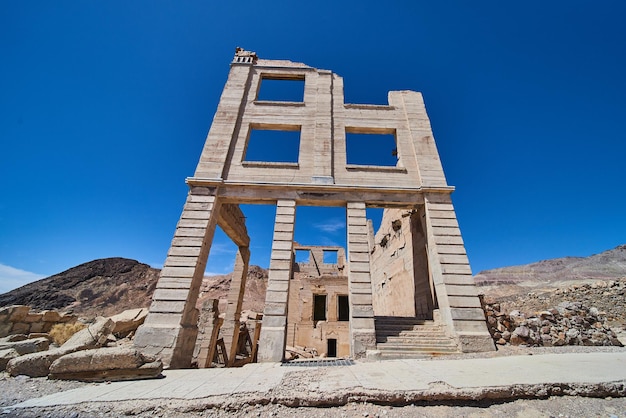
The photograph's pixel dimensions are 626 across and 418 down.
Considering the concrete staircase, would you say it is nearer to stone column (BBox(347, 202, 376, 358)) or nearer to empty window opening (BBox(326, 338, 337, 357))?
stone column (BBox(347, 202, 376, 358))

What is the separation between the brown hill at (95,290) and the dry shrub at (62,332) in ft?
51.0

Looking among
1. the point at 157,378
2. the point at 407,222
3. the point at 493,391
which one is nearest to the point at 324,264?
the point at 407,222

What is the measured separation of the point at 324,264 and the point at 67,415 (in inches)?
955

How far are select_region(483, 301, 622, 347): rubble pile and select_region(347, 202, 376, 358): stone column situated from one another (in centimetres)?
397

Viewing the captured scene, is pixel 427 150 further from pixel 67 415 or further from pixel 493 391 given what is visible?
pixel 67 415

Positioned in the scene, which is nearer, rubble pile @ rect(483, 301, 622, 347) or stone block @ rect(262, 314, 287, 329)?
stone block @ rect(262, 314, 287, 329)

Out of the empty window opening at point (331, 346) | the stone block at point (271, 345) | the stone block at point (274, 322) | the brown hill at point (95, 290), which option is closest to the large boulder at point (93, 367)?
the stone block at point (271, 345)

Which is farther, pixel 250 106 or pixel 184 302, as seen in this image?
pixel 250 106

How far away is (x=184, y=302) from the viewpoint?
698 cm

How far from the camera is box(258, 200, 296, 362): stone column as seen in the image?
6.56m

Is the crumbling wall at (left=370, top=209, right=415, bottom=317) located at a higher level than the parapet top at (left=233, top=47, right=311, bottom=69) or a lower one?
lower

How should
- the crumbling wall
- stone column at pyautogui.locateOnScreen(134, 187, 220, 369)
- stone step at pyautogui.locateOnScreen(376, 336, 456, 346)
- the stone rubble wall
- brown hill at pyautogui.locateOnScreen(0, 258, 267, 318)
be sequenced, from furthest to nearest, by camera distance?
brown hill at pyautogui.locateOnScreen(0, 258, 267, 318)
the crumbling wall
the stone rubble wall
stone step at pyautogui.locateOnScreen(376, 336, 456, 346)
stone column at pyautogui.locateOnScreen(134, 187, 220, 369)

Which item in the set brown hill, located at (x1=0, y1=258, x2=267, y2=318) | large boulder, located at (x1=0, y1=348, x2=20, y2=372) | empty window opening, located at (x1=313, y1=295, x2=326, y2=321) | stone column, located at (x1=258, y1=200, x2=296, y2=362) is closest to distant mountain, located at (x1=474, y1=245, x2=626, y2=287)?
empty window opening, located at (x1=313, y1=295, x2=326, y2=321)

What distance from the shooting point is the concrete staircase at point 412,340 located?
6430mm
